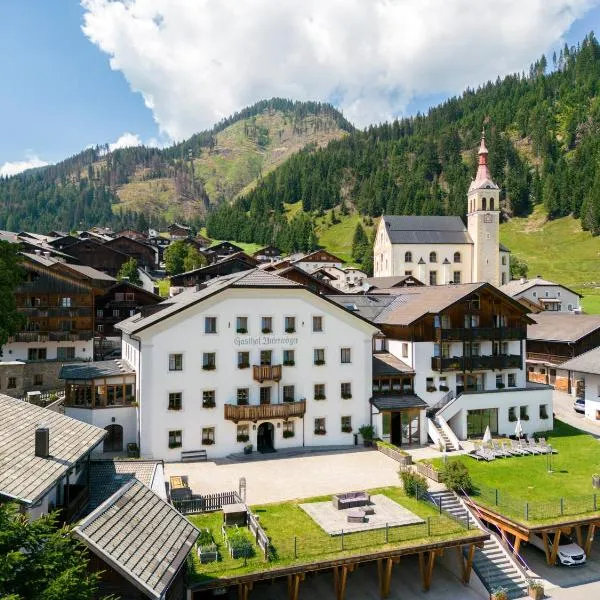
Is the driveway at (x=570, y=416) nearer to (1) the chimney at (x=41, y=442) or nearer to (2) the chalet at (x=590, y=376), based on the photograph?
(2) the chalet at (x=590, y=376)

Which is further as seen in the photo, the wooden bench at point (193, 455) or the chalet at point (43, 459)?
the wooden bench at point (193, 455)

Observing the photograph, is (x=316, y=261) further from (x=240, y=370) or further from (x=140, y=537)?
(x=140, y=537)

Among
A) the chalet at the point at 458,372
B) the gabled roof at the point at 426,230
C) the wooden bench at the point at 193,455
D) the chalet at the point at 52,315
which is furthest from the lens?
the gabled roof at the point at 426,230

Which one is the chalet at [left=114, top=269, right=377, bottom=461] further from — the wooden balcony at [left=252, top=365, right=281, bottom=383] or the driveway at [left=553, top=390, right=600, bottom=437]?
the driveway at [left=553, top=390, right=600, bottom=437]

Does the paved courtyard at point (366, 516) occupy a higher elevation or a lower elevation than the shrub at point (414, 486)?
lower

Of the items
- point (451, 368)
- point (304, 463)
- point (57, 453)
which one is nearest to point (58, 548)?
point (57, 453)

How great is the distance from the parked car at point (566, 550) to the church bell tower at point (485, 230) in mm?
91639

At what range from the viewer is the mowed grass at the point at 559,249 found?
115 m

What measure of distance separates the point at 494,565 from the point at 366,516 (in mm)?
6861

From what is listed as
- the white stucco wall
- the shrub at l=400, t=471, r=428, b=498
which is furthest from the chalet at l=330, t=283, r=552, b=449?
the shrub at l=400, t=471, r=428, b=498

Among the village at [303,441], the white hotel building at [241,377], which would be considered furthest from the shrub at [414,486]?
the white hotel building at [241,377]

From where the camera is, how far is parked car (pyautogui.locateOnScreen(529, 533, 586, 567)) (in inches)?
1077

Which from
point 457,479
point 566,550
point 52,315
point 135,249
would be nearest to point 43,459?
point 457,479

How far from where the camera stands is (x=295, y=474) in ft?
106
